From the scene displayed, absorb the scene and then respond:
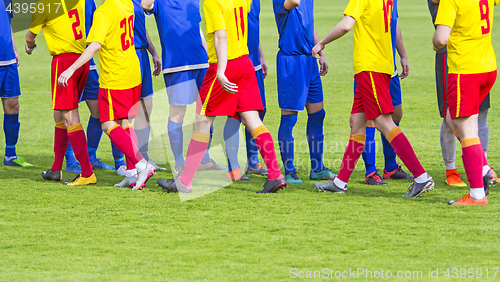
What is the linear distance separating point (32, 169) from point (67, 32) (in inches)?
71.1

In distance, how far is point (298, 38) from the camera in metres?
5.73

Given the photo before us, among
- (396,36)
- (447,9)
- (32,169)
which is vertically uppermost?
(447,9)

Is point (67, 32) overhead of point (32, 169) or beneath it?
overhead

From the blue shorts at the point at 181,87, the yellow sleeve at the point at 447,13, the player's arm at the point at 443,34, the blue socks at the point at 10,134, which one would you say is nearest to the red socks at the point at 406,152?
the player's arm at the point at 443,34

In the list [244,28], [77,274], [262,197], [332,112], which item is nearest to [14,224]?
[77,274]

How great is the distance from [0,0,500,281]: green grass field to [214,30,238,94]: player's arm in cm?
100

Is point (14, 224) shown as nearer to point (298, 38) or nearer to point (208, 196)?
point (208, 196)

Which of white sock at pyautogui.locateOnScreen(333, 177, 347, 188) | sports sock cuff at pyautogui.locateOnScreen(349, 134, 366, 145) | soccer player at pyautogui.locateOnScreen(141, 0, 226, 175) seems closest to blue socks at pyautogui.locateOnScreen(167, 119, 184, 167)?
soccer player at pyautogui.locateOnScreen(141, 0, 226, 175)

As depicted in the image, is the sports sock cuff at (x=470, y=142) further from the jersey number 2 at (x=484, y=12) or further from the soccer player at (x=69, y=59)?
the soccer player at (x=69, y=59)

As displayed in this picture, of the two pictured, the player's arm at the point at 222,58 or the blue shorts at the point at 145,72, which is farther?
the blue shorts at the point at 145,72

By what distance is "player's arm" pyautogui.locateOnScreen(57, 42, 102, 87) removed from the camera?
17.2 feet

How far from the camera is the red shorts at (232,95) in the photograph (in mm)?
5039

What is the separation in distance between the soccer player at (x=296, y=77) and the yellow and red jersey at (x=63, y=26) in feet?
6.47

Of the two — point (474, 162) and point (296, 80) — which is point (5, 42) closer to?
point (296, 80)
